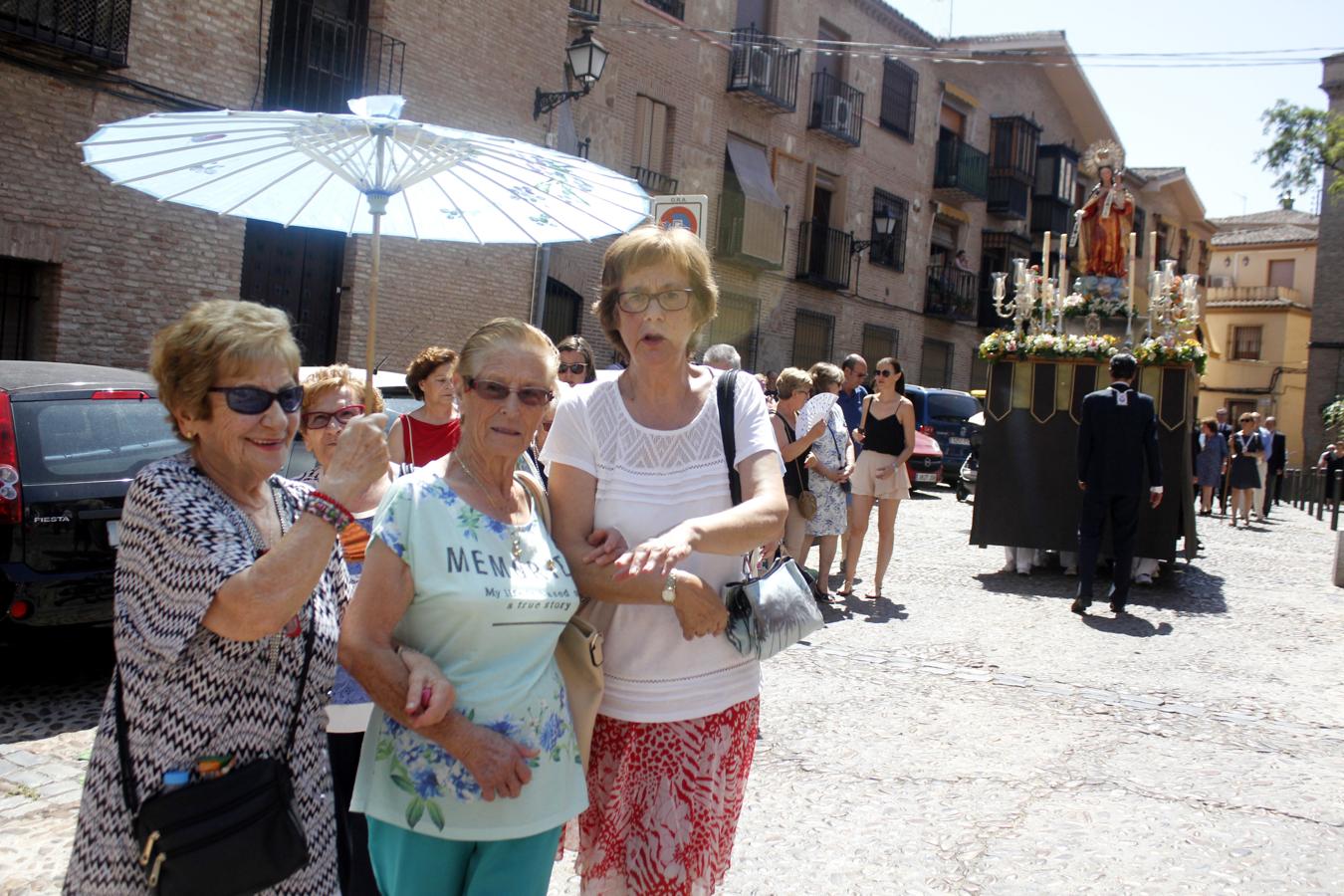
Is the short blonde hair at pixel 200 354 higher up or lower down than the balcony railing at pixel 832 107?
lower down

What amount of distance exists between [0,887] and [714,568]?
2.50 metres

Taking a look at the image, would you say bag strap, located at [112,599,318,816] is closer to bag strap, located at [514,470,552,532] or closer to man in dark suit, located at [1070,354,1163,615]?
bag strap, located at [514,470,552,532]

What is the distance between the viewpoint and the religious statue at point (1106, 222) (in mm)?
12789

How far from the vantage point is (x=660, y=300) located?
2.50 metres

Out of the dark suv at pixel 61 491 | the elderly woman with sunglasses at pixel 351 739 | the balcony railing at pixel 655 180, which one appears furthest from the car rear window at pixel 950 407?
the elderly woman with sunglasses at pixel 351 739

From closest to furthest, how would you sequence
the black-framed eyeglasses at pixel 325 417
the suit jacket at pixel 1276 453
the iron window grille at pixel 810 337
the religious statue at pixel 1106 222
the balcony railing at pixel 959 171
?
the black-framed eyeglasses at pixel 325 417, the religious statue at pixel 1106 222, the suit jacket at pixel 1276 453, the iron window grille at pixel 810 337, the balcony railing at pixel 959 171

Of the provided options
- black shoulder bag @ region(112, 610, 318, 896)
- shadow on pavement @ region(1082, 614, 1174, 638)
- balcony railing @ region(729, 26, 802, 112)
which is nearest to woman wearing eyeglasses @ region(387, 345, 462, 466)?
black shoulder bag @ region(112, 610, 318, 896)

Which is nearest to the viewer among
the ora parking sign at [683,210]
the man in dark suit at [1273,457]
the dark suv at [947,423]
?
the ora parking sign at [683,210]

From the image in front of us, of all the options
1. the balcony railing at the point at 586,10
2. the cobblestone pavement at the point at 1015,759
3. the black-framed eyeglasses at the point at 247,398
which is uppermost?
the balcony railing at the point at 586,10

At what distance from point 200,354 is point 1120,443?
315 inches

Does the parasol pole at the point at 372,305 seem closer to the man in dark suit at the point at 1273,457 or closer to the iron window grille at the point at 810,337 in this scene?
the man in dark suit at the point at 1273,457

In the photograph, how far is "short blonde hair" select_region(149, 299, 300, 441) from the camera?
6.72ft

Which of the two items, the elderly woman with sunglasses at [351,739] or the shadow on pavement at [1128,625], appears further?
the shadow on pavement at [1128,625]

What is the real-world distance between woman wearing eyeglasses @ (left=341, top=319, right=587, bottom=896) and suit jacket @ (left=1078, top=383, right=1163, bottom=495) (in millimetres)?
7433
